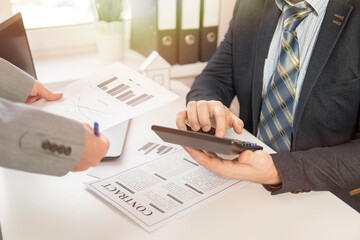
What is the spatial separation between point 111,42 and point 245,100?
0.67 meters

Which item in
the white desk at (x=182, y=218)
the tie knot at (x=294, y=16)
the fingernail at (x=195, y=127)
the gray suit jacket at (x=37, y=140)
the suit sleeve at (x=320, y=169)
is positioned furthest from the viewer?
the tie knot at (x=294, y=16)

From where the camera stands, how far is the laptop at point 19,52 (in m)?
1.01

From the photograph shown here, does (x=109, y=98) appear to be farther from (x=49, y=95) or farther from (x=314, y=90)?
(x=314, y=90)

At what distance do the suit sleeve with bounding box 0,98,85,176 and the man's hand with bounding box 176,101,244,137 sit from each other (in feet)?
1.17

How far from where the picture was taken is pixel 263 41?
4.19ft

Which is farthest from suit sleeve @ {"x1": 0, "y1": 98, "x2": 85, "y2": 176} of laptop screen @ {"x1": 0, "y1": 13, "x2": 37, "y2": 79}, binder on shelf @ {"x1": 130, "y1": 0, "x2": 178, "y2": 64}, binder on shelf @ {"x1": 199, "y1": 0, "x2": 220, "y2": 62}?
binder on shelf @ {"x1": 199, "y1": 0, "x2": 220, "y2": 62}

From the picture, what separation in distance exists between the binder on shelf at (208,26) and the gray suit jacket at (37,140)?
108 centimetres

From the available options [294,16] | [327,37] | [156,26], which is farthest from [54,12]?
[327,37]

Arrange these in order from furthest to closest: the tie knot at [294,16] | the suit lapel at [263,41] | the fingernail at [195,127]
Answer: the suit lapel at [263,41] → the tie knot at [294,16] → the fingernail at [195,127]

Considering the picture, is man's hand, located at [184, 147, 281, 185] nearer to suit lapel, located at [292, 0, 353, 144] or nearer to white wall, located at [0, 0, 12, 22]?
suit lapel, located at [292, 0, 353, 144]

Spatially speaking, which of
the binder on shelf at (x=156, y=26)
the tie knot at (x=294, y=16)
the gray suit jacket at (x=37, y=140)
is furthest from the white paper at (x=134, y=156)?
the binder on shelf at (x=156, y=26)

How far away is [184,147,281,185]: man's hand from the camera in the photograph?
0.84m

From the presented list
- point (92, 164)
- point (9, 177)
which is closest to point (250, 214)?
point (92, 164)

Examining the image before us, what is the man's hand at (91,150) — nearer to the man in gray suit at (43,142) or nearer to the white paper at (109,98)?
the man in gray suit at (43,142)
